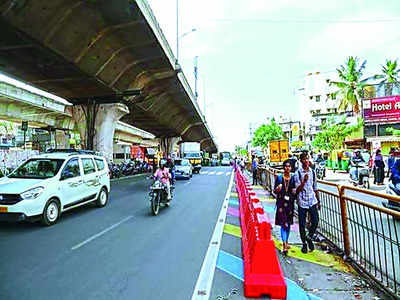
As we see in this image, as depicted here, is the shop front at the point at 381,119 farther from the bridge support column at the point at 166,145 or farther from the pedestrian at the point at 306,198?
the pedestrian at the point at 306,198

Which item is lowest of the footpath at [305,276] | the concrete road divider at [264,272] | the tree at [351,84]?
the footpath at [305,276]

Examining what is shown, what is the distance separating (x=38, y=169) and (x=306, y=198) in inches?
299

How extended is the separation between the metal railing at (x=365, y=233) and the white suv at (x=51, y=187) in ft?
22.1

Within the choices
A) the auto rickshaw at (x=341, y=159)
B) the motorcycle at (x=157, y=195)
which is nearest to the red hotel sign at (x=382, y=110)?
the auto rickshaw at (x=341, y=159)

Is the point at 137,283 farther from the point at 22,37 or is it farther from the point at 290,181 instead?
the point at 22,37

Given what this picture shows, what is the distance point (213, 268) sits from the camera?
5.50m

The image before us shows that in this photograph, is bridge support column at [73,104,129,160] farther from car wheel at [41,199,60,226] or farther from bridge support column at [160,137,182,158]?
bridge support column at [160,137,182,158]

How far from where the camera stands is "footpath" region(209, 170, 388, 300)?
439cm

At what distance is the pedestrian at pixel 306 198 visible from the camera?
20.1 ft

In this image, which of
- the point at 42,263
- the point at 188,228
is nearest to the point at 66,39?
the point at 188,228

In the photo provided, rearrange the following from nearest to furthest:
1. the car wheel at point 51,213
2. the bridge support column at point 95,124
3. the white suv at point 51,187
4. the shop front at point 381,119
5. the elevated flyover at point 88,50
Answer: the white suv at point 51,187, the car wheel at point 51,213, the elevated flyover at point 88,50, the bridge support column at point 95,124, the shop front at point 381,119

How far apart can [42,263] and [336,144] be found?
41.1m

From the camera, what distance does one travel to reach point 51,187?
8766 mm

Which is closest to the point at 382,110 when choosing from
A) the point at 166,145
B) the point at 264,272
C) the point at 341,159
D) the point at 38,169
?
the point at 341,159
